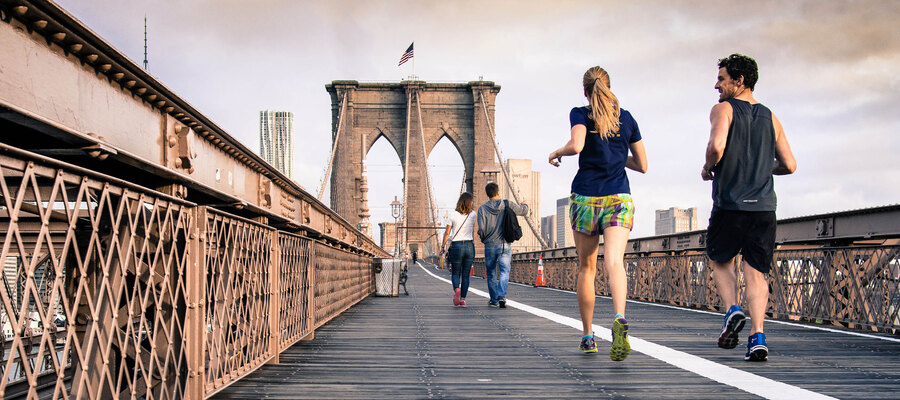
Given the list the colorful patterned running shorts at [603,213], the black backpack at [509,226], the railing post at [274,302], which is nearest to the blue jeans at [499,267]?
the black backpack at [509,226]

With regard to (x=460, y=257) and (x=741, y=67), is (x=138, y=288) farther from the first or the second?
(x=460, y=257)

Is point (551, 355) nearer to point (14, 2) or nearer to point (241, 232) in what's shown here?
point (241, 232)

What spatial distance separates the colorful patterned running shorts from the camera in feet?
15.1

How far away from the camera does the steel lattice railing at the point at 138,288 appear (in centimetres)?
178

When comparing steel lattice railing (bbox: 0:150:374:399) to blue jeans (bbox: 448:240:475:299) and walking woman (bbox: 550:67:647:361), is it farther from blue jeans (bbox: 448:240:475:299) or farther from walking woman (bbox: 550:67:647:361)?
blue jeans (bbox: 448:240:475:299)

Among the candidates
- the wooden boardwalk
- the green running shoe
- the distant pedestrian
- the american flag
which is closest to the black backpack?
the distant pedestrian

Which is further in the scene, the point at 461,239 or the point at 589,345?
the point at 461,239

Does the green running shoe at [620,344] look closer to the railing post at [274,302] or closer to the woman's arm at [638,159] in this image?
the woman's arm at [638,159]

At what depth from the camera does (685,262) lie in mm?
9672

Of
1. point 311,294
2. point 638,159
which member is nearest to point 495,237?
point 311,294

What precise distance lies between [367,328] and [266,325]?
2.45 metres

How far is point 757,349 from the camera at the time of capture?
13.7 feet

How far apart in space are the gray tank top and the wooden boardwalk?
0.92m

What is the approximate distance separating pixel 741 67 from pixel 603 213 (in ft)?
4.12
